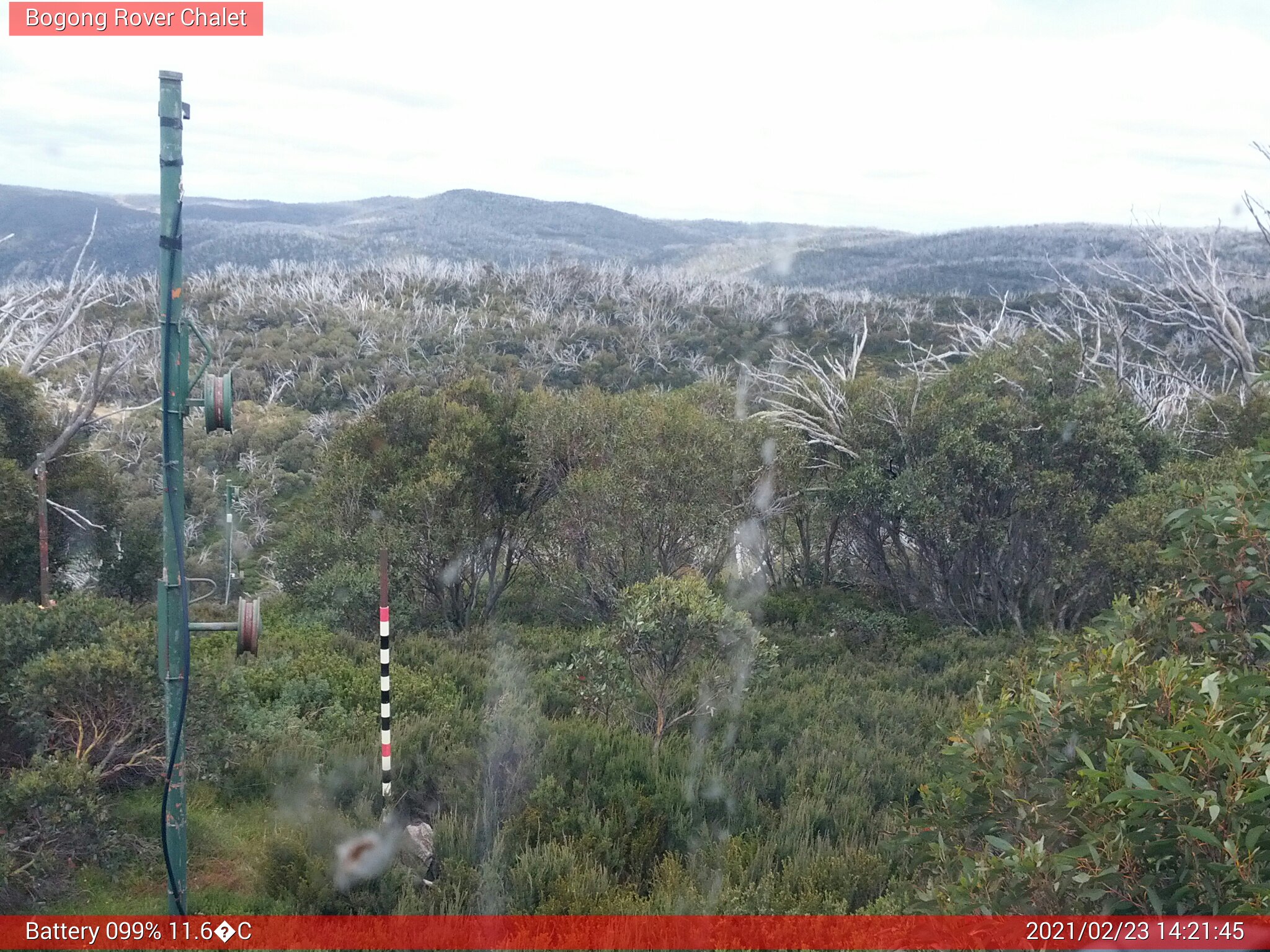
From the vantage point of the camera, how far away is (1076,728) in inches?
150

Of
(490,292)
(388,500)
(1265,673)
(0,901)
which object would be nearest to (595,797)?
(0,901)

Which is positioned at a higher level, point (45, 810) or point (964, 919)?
point (964, 919)

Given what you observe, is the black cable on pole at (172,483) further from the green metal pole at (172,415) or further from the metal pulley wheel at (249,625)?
the metal pulley wheel at (249,625)

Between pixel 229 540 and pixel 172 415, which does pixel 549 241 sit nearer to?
pixel 229 540

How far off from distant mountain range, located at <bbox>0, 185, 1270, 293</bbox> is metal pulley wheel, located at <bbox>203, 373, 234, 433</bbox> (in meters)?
43.6

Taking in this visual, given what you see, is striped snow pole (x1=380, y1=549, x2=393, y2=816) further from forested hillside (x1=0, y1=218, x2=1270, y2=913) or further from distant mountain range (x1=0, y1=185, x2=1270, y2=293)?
distant mountain range (x1=0, y1=185, x2=1270, y2=293)

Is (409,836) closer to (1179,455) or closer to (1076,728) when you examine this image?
(1076,728)

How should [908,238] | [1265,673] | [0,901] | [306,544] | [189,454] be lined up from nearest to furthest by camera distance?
[1265,673] → [0,901] → [306,544] → [189,454] → [908,238]

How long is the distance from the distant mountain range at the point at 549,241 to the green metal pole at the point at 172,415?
43.4m

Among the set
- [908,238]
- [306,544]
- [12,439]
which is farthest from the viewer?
[908,238]

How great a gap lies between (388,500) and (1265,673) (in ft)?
36.4

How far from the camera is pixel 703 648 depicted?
9055 mm

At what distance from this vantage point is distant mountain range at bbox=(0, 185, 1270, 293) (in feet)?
210

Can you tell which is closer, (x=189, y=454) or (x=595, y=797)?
(x=595, y=797)
